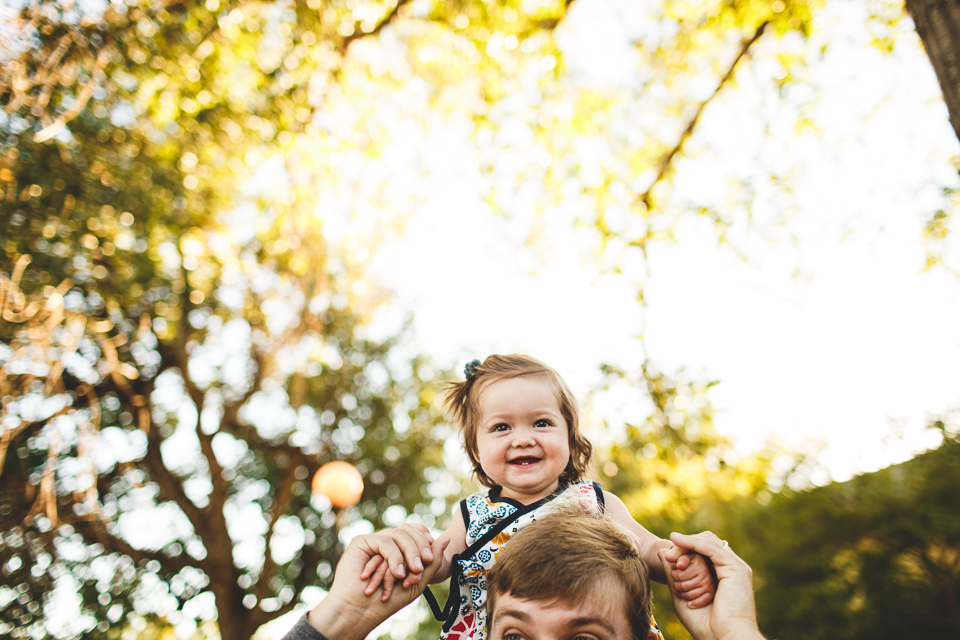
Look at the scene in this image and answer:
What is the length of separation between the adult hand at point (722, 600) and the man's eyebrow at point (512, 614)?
52 centimetres

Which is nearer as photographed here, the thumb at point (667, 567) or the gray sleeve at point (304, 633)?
the gray sleeve at point (304, 633)

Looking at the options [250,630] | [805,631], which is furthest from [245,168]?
[805,631]

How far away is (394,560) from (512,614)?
1.35ft

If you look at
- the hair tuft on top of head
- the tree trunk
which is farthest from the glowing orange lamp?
the tree trunk

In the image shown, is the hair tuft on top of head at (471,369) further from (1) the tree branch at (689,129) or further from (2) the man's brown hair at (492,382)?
(1) the tree branch at (689,129)

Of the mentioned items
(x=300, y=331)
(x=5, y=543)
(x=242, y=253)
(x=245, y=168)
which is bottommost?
(x=5, y=543)

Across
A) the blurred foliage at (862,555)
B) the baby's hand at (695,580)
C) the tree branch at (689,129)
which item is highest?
the tree branch at (689,129)

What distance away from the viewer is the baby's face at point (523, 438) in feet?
6.35

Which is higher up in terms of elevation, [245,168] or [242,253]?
[245,168]

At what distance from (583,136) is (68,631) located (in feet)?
35.3

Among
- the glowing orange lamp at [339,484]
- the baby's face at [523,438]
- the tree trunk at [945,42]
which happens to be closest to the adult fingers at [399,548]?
the baby's face at [523,438]

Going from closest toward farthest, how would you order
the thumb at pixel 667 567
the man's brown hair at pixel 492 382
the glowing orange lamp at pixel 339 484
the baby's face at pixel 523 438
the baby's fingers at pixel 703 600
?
the baby's fingers at pixel 703 600 → the thumb at pixel 667 567 → the baby's face at pixel 523 438 → the man's brown hair at pixel 492 382 → the glowing orange lamp at pixel 339 484

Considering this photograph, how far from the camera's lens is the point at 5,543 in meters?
5.89

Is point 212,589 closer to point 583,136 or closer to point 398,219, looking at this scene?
point 398,219
